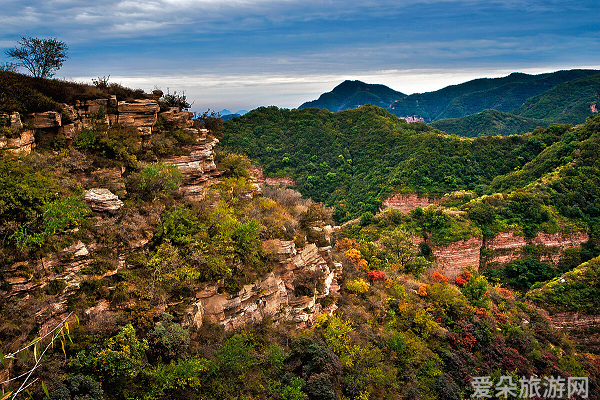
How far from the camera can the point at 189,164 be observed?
1969 centimetres

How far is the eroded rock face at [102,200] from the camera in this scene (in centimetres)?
1403

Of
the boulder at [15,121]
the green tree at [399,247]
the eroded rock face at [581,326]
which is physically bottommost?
the eroded rock face at [581,326]

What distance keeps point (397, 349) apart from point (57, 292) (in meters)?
18.3

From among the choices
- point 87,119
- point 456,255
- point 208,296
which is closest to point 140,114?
point 87,119

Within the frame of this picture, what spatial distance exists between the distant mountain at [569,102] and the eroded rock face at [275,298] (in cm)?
14906

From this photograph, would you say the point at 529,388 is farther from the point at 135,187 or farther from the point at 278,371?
the point at 135,187

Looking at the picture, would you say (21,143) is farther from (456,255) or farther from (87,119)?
(456,255)

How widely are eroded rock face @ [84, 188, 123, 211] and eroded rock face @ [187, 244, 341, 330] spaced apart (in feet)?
17.2

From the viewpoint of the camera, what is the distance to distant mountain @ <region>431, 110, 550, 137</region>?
415ft

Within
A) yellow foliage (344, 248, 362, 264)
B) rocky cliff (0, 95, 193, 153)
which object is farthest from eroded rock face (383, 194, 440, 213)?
rocky cliff (0, 95, 193, 153)

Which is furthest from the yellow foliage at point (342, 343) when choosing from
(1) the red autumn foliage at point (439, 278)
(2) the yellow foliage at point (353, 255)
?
(1) the red autumn foliage at point (439, 278)

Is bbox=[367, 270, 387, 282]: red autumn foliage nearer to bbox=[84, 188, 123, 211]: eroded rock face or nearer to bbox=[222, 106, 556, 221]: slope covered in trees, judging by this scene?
bbox=[84, 188, 123, 211]: eroded rock face

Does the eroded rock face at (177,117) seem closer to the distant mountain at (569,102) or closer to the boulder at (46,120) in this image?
the boulder at (46,120)

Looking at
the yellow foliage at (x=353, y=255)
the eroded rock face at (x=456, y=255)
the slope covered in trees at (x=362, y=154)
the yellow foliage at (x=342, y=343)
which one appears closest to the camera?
the yellow foliage at (x=342, y=343)
